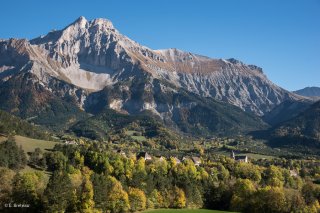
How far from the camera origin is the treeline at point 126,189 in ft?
373

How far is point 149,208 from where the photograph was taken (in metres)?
140

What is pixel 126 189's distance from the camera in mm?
139125

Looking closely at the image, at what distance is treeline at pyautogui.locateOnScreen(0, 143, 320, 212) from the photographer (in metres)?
114

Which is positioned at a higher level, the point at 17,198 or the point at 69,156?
the point at 69,156

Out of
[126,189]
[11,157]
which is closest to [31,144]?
[11,157]

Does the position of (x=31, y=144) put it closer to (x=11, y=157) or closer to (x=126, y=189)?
(x=11, y=157)

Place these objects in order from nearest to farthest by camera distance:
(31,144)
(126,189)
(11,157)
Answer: (126,189), (11,157), (31,144)

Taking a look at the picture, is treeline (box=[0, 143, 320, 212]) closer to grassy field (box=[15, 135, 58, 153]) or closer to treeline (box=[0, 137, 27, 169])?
treeline (box=[0, 137, 27, 169])

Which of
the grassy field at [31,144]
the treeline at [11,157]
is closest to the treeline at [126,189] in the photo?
the treeline at [11,157]

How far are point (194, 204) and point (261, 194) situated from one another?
78.2 feet

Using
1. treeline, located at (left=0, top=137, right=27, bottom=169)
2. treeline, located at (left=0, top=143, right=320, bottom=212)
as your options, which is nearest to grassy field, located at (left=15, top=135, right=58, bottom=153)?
treeline, located at (left=0, top=143, right=320, bottom=212)

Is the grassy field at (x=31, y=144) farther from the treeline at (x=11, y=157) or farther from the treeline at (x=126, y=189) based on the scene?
the treeline at (x=11, y=157)

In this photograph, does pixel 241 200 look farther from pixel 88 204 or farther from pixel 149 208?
pixel 88 204

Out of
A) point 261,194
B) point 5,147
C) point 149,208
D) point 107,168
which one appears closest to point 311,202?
point 261,194
